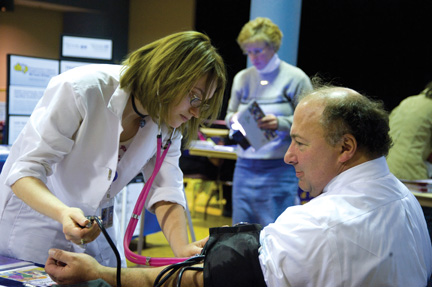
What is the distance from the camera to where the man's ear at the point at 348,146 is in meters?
1.36

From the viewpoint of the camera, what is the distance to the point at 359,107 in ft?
4.49

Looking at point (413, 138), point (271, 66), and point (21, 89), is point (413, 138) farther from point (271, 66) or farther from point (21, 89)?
point (21, 89)

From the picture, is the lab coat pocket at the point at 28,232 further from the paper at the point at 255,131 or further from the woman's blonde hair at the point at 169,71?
the paper at the point at 255,131

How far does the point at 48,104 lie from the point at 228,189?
5.13m

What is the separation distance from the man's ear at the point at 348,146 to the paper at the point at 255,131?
196cm

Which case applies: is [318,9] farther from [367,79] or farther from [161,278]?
[161,278]

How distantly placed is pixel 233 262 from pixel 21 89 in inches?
146

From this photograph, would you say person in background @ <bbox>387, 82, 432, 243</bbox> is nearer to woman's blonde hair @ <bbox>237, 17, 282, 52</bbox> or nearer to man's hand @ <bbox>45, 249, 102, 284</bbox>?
woman's blonde hair @ <bbox>237, 17, 282, 52</bbox>

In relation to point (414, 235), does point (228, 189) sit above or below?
below

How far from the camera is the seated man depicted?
4.01 ft

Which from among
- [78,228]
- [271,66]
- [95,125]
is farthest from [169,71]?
[271,66]

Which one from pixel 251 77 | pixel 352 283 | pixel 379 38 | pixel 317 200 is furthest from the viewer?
pixel 379 38

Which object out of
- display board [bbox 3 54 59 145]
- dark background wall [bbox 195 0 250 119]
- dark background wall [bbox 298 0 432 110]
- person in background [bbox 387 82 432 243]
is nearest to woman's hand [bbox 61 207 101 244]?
person in background [bbox 387 82 432 243]

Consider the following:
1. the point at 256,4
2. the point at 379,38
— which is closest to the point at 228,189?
the point at 256,4
